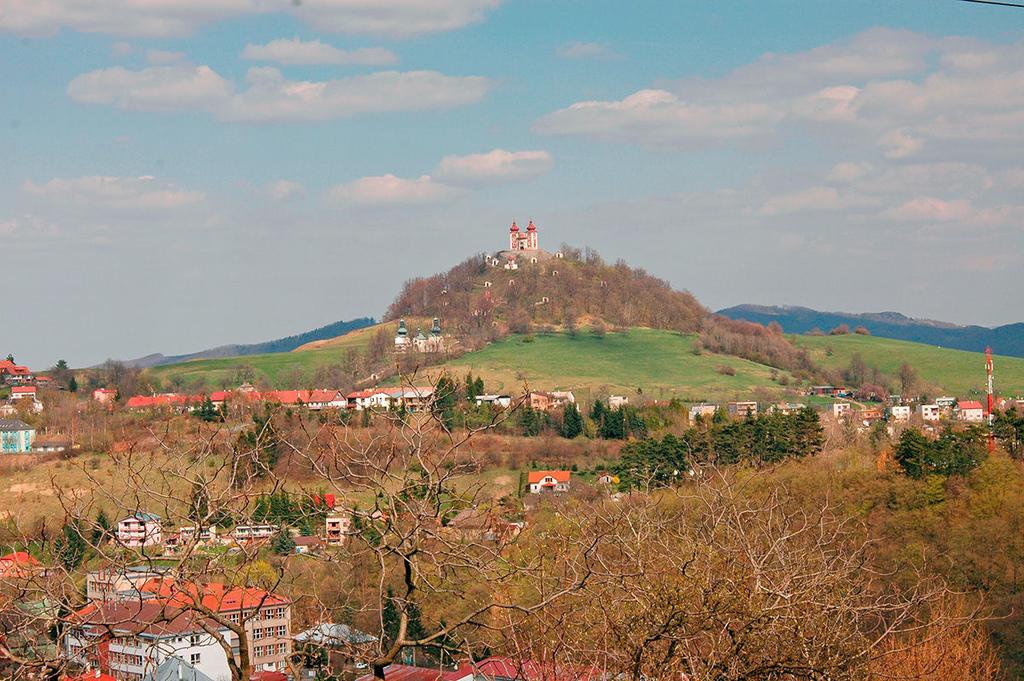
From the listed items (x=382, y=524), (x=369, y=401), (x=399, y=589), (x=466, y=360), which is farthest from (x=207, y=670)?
(x=466, y=360)

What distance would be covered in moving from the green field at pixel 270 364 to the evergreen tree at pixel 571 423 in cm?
3613

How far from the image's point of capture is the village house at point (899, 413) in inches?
3162

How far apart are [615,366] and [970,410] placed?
2815cm

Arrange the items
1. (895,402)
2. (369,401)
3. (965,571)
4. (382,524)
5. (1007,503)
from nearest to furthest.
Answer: (382,524)
(965,571)
(1007,503)
(369,401)
(895,402)

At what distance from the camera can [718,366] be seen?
10325 centimetres

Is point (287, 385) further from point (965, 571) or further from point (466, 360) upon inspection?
point (965, 571)

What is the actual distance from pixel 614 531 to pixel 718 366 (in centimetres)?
9233

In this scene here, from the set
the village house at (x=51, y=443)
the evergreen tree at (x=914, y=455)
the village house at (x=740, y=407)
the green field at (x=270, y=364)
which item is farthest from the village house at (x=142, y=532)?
the green field at (x=270, y=364)

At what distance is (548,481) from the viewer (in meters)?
58.2

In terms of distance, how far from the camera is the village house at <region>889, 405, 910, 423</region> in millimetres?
80312

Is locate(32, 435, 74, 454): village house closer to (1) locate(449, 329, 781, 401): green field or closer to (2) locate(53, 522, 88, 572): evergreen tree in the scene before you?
(1) locate(449, 329, 781, 401): green field

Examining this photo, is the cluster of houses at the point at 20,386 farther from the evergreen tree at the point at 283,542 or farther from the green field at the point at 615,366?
the evergreen tree at the point at 283,542

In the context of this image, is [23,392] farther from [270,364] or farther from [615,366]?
[615,366]

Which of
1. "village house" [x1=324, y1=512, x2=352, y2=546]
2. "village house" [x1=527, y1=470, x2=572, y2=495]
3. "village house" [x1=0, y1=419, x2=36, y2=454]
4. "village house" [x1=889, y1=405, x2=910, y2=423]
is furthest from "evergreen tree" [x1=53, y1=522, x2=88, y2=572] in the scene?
"village house" [x1=889, y1=405, x2=910, y2=423]
